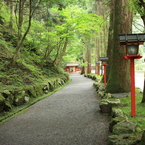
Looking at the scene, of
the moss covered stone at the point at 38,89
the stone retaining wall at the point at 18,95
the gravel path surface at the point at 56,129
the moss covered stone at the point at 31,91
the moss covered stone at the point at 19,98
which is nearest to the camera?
the gravel path surface at the point at 56,129

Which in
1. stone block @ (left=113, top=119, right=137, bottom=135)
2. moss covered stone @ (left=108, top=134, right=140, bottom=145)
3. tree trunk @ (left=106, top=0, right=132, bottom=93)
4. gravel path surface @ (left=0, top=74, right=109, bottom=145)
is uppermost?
tree trunk @ (left=106, top=0, right=132, bottom=93)

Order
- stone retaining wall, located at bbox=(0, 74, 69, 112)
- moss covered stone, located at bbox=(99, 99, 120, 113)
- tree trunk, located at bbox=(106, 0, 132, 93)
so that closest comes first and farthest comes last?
moss covered stone, located at bbox=(99, 99, 120, 113) → stone retaining wall, located at bbox=(0, 74, 69, 112) → tree trunk, located at bbox=(106, 0, 132, 93)

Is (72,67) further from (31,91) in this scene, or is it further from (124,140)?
(124,140)

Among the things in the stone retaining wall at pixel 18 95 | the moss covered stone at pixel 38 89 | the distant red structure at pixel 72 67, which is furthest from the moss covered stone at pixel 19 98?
the distant red structure at pixel 72 67

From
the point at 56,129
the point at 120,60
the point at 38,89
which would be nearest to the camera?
the point at 56,129

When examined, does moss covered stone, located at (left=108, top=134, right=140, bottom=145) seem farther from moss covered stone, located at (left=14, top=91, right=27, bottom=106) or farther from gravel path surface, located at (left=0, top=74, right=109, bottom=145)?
moss covered stone, located at (left=14, top=91, right=27, bottom=106)

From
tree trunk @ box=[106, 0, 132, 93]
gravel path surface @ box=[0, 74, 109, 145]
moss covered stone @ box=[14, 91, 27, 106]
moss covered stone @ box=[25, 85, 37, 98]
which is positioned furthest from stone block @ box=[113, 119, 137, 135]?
moss covered stone @ box=[25, 85, 37, 98]

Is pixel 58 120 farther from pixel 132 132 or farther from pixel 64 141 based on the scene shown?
pixel 132 132

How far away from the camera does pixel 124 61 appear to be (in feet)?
25.1

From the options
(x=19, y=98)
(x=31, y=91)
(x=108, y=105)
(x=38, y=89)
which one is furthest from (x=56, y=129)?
(x=38, y=89)

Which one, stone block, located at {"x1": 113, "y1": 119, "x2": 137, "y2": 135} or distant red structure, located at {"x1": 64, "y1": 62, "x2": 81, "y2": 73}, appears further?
distant red structure, located at {"x1": 64, "y1": 62, "x2": 81, "y2": 73}

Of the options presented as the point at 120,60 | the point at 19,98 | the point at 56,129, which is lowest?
the point at 56,129

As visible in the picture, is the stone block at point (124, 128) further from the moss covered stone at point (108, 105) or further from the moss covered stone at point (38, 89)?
the moss covered stone at point (38, 89)

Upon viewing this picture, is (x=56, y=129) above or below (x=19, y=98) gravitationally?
below
